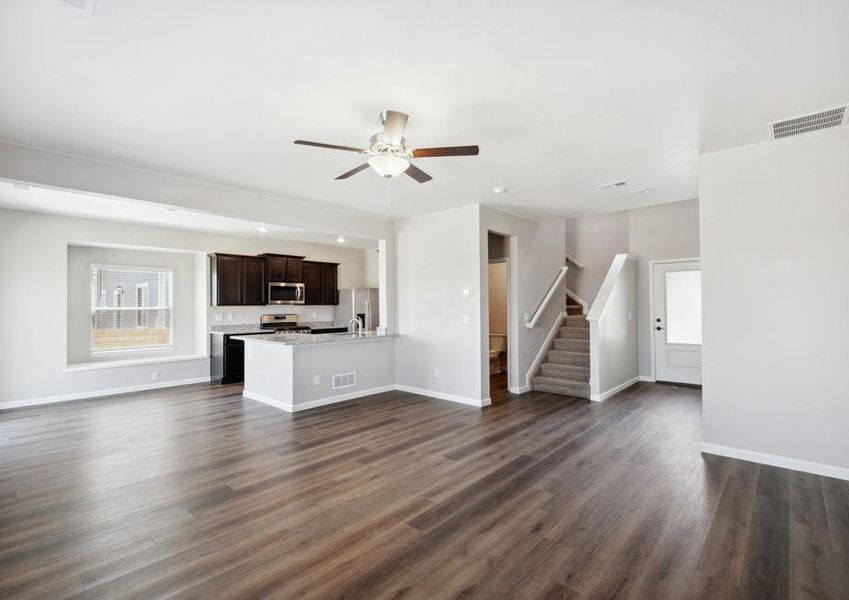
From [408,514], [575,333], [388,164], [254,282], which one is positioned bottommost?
[408,514]

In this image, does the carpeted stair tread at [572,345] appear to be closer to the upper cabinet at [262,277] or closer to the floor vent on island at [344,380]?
the floor vent on island at [344,380]

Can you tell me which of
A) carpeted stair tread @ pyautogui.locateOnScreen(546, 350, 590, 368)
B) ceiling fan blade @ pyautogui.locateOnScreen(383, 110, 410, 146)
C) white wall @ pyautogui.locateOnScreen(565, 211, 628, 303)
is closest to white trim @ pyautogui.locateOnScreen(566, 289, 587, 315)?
white wall @ pyautogui.locateOnScreen(565, 211, 628, 303)

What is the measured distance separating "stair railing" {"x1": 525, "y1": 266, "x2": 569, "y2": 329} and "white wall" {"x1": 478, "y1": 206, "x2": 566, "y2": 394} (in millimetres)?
71

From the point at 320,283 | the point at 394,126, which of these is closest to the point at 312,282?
the point at 320,283

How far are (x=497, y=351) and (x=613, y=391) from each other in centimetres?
238

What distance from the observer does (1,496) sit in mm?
2924

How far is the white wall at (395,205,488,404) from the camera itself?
551 centimetres

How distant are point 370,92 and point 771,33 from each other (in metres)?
2.17

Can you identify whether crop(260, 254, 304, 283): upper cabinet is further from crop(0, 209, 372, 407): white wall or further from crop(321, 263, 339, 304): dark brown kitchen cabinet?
crop(0, 209, 372, 407): white wall

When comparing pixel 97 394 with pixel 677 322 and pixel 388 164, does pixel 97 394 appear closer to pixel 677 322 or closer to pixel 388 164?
pixel 388 164

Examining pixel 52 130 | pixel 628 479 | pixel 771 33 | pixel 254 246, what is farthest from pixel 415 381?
pixel 771 33

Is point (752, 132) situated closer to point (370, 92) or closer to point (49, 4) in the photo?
point (370, 92)

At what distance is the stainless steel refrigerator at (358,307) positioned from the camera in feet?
28.4

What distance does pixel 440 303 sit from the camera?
592 centimetres
